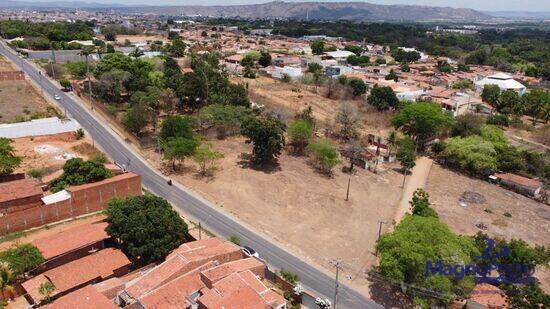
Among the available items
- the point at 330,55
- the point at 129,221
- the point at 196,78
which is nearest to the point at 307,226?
the point at 129,221

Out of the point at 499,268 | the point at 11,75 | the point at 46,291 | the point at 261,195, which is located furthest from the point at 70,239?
the point at 11,75

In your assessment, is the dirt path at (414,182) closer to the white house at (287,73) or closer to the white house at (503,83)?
the white house at (287,73)

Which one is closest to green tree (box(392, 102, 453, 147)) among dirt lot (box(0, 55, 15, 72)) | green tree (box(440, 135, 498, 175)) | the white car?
green tree (box(440, 135, 498, 175))

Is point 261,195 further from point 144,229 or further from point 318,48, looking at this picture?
point 318,48

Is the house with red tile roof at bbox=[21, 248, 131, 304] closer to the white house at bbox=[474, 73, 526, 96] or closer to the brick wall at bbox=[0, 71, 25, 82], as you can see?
the brick wall at bbox=[0, 71, 25, 82]

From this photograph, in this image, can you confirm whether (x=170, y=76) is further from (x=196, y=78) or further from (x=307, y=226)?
(x=307, y=226)

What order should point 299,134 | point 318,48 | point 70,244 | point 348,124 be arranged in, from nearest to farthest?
point 70,244
point 299,134
point 348,124
point 318,48

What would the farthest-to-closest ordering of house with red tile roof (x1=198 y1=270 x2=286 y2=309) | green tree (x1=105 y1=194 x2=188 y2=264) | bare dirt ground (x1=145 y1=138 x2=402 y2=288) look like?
bare dirt ground (x1=145 y1=138 x2=402 y2=288)
green tree (x1=105 y1=194 x2=188 y2=264)
house with red tile roof (x1=198 y1=270 x2=286 y2=309)
